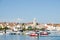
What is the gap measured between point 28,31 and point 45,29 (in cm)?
62

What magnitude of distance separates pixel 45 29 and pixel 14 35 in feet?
5.26

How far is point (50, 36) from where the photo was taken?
989 cm

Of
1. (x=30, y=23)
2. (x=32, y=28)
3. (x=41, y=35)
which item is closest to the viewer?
(x=30, y=23)

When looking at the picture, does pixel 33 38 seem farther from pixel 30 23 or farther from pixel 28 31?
pixel 30 23

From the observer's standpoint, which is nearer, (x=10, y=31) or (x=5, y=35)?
(x=10, y=31)

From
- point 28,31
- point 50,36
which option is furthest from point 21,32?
point 50,36

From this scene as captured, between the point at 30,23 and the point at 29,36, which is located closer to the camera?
the point at 30,23

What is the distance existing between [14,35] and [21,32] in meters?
1.31

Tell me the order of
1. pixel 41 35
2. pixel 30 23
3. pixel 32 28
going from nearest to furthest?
1. pixel 30 23
2. pixel 32 28
3. pixel 41 35

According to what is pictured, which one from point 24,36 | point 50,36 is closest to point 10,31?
point 24,36

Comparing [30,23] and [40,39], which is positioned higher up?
[30,23]

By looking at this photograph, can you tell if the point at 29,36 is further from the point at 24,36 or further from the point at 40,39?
the point at 40,39

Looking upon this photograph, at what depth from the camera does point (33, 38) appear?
8977 mm

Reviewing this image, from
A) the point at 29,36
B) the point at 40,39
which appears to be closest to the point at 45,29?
the point at 40,39
